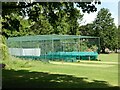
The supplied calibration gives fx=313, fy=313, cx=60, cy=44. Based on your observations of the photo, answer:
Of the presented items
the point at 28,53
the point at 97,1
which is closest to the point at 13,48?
the point at 28,53

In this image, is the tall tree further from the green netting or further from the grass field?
the grass field

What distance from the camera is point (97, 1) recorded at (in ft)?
40.3

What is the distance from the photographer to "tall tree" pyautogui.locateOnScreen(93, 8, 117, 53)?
77.5m

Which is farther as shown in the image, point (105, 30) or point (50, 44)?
point (105, 30)

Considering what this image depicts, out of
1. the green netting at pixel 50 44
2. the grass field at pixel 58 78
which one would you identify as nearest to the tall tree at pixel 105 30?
the green netting at pixel 50 44

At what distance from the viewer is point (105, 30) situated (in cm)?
7900

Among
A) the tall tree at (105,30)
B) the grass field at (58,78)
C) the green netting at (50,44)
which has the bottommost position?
the grass field at (58,78)

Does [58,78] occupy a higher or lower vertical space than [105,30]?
lower

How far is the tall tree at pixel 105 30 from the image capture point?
77.5 m

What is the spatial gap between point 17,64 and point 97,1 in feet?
50.7

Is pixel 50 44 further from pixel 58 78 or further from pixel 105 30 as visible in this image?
pixel 105 30

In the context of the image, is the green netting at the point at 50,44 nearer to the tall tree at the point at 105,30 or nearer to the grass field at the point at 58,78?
the grass field at the point at 58,78

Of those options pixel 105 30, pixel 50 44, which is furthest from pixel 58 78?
pixel 105 30

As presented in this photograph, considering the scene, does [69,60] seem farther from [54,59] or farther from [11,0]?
[11,0]
